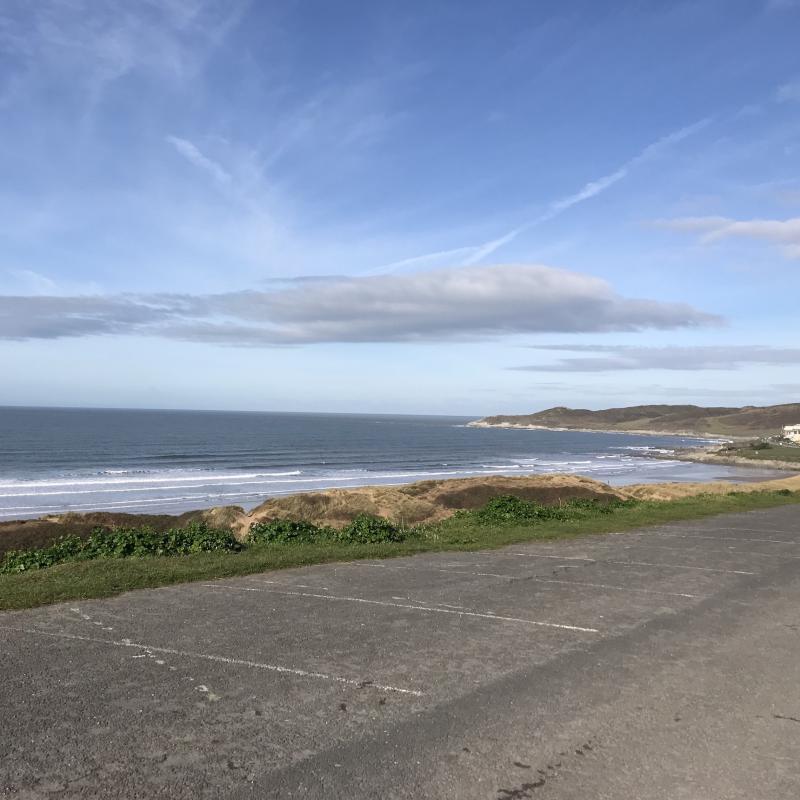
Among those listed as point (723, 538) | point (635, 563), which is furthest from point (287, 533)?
point (723, 538)

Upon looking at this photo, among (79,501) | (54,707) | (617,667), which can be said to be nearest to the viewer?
(54,707)

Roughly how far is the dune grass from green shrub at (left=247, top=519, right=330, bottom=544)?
400 mm

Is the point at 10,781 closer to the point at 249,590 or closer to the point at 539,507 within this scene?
the point at 249,590

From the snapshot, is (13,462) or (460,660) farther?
(13,462)

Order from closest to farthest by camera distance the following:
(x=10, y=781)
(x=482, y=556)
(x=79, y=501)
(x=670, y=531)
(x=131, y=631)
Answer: (x=10, y=781) < (x=131, y=631) < (x=482, y=556) < (x=670, y=531) < (x=79, y=501)

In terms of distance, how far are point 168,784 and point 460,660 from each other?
301 centimetres

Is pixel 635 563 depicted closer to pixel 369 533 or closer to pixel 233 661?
pixel 369 533

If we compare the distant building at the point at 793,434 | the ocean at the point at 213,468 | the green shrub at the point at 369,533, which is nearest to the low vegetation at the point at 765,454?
the ocean at the point at 213,468

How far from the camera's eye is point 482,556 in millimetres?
12195

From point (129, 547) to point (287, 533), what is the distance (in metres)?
3.04

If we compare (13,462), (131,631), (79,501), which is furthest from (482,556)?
(13,462)

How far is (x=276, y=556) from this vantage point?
36.9 feet

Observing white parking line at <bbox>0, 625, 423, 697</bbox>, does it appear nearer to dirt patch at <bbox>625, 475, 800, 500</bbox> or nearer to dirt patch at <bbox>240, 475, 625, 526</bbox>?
dirt patch at <bbox>240, 475, 625, 526</bbox>

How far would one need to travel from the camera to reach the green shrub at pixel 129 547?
11.4 meters
